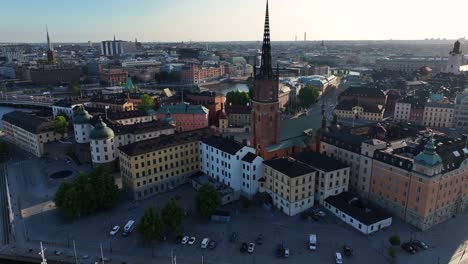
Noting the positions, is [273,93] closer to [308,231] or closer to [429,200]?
[308,231]

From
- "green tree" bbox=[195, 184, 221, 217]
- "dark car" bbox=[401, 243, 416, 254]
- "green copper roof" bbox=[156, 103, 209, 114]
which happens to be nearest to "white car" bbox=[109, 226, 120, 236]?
"green tree" bbox=[195, 184, 221, 217]

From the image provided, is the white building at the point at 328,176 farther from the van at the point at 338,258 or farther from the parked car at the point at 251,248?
the parked car at the point at 251,248

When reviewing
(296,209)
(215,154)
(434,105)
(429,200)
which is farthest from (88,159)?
(434,105)

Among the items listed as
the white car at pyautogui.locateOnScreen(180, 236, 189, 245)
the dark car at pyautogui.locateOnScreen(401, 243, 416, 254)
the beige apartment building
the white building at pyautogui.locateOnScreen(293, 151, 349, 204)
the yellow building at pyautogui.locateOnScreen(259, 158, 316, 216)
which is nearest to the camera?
the dark car at pyautogui.locateOnScreen(401, 243, 416, 254)

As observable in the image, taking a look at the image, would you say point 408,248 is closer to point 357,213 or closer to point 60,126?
point 357,213

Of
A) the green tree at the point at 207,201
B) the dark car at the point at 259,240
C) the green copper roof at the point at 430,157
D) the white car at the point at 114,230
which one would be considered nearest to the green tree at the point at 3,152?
the white car at the point at 114,230

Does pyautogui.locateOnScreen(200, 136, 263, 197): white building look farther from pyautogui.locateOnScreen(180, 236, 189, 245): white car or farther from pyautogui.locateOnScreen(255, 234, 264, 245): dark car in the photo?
pyautogui.locateOnScreen(180, 236, 189, 245): white car
